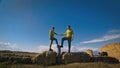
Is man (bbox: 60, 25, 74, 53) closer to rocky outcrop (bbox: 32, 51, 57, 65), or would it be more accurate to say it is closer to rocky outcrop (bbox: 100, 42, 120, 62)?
rocky outcrop (bbox: 32, 51, 57, 65)

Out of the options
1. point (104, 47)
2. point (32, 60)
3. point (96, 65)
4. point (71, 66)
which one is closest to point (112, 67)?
point (96, 65)

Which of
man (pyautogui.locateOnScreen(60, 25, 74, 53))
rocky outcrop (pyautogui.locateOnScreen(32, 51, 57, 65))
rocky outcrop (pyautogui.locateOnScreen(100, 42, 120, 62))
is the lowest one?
rocky outcrop (pyautogui.locateOnScreen(32, 51, 57, 65))

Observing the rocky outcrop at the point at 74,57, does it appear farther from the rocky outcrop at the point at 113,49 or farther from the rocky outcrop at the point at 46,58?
the rocky outcrop at the point at 113,49

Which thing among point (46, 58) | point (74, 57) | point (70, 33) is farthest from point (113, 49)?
point (46, 58)

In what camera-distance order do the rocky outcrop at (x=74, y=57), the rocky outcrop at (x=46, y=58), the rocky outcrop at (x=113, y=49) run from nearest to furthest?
the rocky outcrop at (x=46, y=58), the rocky outcrop at (x=74, y=57), the rocky outcrop at (x=113, y=49)

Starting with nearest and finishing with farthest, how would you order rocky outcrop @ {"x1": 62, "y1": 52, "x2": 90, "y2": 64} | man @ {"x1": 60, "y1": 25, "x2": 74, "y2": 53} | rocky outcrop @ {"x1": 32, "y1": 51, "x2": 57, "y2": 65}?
rocky outcrop @ {"x1": 32, "y1": 51, "x2": 57, "y2": 65}
rocky outcrop @ {"x1": 62, "y1": 52, "x2": 90, "y2": 64}
man @ {"x1": 60, "y1": 25, "x2": 74, "y2": 53}

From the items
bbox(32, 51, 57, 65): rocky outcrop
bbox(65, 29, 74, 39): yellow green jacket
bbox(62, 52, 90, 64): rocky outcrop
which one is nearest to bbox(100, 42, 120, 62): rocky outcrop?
bbox(62, 52, 90, 64): rocky outcrop

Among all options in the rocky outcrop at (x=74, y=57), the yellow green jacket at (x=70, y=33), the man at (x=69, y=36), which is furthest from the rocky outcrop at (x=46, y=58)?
the yellow green jacket at (x=70, y=33)

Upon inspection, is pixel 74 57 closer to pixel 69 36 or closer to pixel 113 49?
pixel 69 36

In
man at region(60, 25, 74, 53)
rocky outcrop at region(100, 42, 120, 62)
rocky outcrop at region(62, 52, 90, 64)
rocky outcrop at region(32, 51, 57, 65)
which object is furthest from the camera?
rocky outcrop at region(100, 42, 120, 62)

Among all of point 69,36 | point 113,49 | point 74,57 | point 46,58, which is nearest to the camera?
point 46,58

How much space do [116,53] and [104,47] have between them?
267 cm

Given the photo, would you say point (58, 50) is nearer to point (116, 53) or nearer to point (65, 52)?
point (65, 52)

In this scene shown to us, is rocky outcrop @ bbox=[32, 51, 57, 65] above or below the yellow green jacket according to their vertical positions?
below
